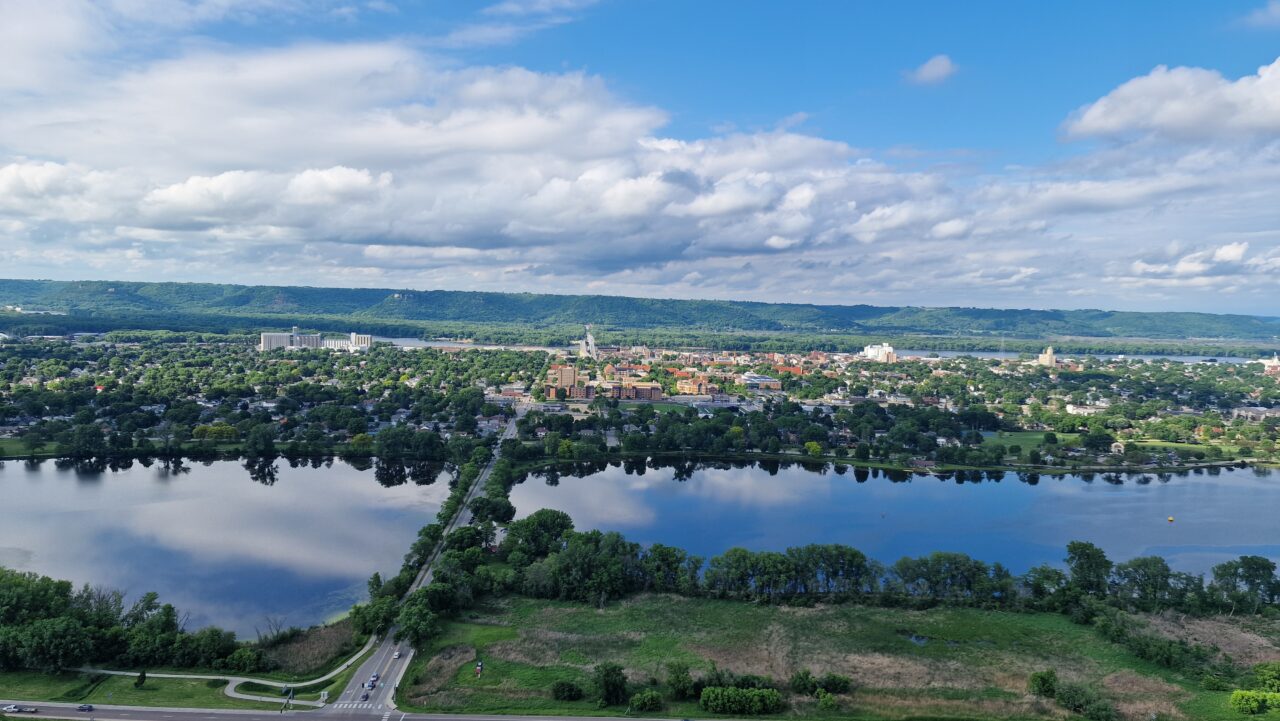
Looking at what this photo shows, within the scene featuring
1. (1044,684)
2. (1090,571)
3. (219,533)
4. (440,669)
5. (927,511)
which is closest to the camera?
(1044,684)

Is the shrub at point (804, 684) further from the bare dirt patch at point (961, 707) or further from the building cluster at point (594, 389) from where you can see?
the building cluster at point (594, 389)

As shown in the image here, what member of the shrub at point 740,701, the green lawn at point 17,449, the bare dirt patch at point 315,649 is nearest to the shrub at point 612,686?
the shrub at point 740,701

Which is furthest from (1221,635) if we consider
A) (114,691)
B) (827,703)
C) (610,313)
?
(610,313)

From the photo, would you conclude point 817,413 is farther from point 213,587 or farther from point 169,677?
point 169,677

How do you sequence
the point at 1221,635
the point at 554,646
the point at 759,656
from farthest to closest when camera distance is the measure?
the point at 1221,635
the point at 554,646
the point at 759,656

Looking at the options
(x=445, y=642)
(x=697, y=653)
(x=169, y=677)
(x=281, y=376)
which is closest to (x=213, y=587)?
(x=169, y=677)

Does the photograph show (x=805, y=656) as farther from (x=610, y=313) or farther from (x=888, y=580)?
(x=610, y=313)
